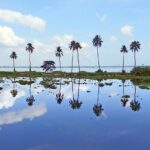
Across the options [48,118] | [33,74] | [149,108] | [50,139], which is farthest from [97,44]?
[50,139]

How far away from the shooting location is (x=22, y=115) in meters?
49.8

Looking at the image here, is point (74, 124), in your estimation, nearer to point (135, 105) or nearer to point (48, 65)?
point (135, 105)

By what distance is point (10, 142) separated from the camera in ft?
109

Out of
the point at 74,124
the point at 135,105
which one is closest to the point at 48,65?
the point at 135,105

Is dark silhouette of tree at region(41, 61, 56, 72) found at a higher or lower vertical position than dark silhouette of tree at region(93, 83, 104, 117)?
higher

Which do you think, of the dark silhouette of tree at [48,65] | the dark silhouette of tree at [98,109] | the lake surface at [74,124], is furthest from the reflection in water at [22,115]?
the dark silhouette of tree at [48,65]

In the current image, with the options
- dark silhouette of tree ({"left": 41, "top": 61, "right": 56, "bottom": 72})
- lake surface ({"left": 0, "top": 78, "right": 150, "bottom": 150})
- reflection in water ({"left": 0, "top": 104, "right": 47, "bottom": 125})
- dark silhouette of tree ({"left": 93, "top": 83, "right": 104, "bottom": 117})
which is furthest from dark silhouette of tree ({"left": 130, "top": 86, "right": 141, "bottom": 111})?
dark silhouette of tree ({"left": 41, "top": 61, "right": 56, "bottom": 72})

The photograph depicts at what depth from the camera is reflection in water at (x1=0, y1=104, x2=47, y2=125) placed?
4566cm

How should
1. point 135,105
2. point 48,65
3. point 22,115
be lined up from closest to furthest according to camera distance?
1. point 22,115
2. point 135,105
3. point 48,65

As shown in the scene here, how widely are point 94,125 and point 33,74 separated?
133m

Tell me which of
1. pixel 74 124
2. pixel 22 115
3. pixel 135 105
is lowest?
pixel 135 105

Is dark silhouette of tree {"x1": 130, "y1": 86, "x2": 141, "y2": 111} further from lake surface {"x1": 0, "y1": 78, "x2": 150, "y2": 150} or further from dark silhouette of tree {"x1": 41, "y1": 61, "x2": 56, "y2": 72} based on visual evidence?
dark silhouette of tree {"x1": 41, "y1": 61, "x2": 56, "y2": 72}

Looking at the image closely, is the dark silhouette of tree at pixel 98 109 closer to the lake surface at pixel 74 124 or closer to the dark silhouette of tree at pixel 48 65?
the lake surface at pixel 74 124

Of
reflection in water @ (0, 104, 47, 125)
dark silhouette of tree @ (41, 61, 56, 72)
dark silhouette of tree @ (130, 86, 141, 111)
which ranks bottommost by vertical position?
dark silhouette of tree @ (130, 86, 141, 111)
